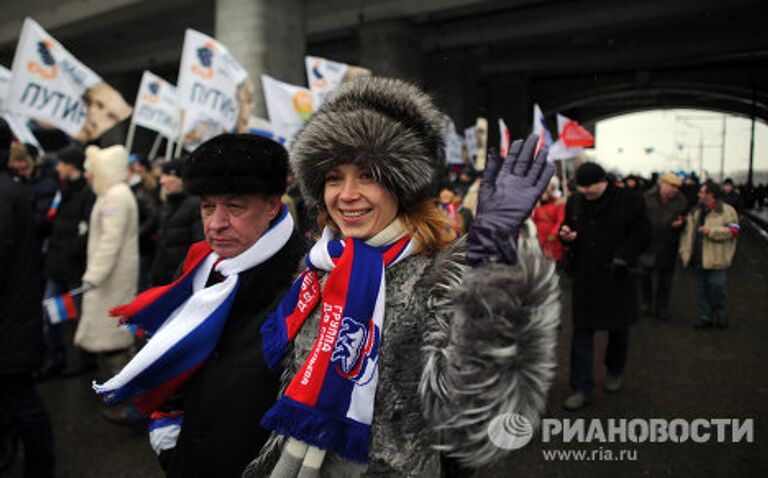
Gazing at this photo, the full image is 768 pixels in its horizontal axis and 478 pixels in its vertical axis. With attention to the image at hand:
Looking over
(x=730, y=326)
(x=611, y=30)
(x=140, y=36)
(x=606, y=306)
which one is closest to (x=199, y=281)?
(x=606, y=306)

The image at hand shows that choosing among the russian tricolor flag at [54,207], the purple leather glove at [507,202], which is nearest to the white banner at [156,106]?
the russian tricolor flag at [54,207]

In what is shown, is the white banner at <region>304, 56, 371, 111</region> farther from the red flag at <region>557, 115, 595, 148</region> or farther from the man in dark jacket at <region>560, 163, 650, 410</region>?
the man in dark jacket at <region>560, 163, 650, 410</region>

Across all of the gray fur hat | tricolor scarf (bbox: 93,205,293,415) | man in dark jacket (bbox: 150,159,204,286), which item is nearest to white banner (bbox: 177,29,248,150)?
man in dark jacket (bbox: 150,159,204,286)

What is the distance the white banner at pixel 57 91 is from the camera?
15.3 feet

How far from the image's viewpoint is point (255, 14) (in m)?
11.8

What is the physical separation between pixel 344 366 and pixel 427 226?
1.49ft

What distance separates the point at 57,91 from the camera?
194 inches

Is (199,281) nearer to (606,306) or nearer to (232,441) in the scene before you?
(232,441)

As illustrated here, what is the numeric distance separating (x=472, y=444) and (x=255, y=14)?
1228cm

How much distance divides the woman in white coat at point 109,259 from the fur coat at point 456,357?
310 centimetres

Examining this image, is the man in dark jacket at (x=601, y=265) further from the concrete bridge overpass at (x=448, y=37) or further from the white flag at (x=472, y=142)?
the white flag at (x=472, y=142)

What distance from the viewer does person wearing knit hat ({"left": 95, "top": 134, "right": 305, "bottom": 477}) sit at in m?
1.60

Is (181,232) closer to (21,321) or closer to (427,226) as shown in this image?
(21,321)

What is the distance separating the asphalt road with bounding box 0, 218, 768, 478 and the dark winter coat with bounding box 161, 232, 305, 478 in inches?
44.7
